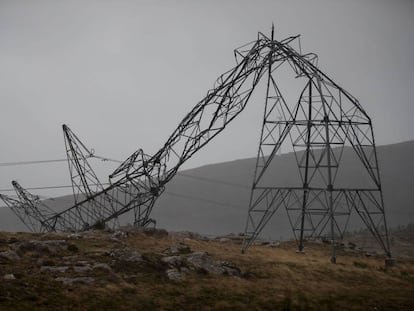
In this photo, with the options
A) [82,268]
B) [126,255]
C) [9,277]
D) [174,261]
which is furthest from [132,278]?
[9,277]

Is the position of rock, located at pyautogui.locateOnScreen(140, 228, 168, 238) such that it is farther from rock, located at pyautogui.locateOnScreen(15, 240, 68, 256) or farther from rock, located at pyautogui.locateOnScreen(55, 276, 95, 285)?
rock, located at pyautogui.locateOnScreen(55, 276, 95, 285)

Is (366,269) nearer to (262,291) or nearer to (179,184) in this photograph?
(262,291)

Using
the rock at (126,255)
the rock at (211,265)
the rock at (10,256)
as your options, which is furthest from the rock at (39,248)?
the rock at (211,265)

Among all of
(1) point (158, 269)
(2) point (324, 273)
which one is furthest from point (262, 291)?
(2) point (324, 273)

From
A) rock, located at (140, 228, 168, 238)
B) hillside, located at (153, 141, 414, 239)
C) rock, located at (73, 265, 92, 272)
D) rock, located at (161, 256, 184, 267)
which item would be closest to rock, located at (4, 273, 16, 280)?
rock, located at (73, 265, 92, 272)

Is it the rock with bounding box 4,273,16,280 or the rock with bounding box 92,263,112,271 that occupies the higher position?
the rock with bounding box 4,273,16,280

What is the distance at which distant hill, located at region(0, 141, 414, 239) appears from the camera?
130 meters

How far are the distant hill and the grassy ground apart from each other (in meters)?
97.6

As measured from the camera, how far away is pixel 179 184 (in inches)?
6609

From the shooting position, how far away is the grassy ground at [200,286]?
15.2 metres

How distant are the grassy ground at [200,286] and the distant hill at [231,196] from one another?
97.6 m

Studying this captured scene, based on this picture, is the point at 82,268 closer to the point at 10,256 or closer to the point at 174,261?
the point at 10,256

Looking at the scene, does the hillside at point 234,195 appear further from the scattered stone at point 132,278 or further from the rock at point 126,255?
the scattered stone at point 132,278

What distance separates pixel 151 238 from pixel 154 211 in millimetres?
114220
